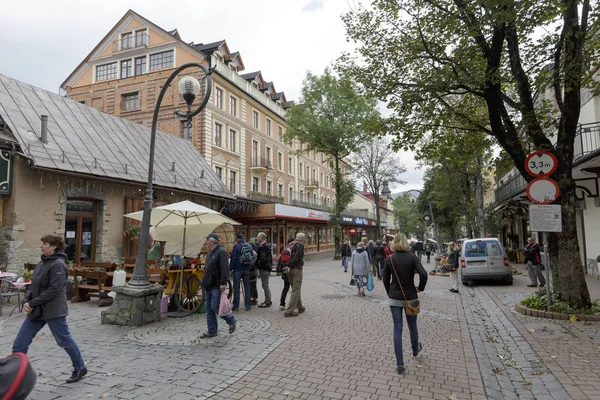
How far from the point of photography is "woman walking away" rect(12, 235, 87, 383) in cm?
445

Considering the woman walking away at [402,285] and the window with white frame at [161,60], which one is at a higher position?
the window with white frame at [161,60]

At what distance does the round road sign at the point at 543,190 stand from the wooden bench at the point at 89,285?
9.72 m

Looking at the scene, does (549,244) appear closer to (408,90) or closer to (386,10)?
(408,90)

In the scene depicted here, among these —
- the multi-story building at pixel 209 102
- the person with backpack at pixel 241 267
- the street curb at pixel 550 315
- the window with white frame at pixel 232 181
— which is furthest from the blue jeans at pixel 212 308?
the window with white frame at pixel 232 181

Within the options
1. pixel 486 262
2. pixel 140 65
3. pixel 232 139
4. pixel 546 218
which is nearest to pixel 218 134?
pixel 232 139

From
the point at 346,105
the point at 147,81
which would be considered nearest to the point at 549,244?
the point at 346,105

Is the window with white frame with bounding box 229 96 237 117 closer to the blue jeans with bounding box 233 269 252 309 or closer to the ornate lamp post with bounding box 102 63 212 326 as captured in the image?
the blue jeans with bounding box 233 269 252 309

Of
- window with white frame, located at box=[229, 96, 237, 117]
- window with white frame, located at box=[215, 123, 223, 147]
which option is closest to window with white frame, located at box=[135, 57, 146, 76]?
window with white frame, located at box=[229, 96, 237, 117]

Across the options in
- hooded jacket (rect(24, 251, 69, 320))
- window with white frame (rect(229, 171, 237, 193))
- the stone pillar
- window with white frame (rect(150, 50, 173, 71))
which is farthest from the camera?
window with white frame (rect(229, 171, 237, 193))

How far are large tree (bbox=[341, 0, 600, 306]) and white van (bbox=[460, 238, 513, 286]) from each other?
5399 mm

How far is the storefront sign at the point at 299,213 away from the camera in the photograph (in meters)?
26.2

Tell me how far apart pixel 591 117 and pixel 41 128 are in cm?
1894

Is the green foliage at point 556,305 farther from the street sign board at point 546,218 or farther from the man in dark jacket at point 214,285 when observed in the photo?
the man in dark jacket at point 214,285

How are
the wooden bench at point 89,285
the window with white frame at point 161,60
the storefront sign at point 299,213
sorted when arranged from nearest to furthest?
1. the wooden bench at point 89,285
2. the storefront sign at point 299,213
3. the window with white frame at point 161,60
